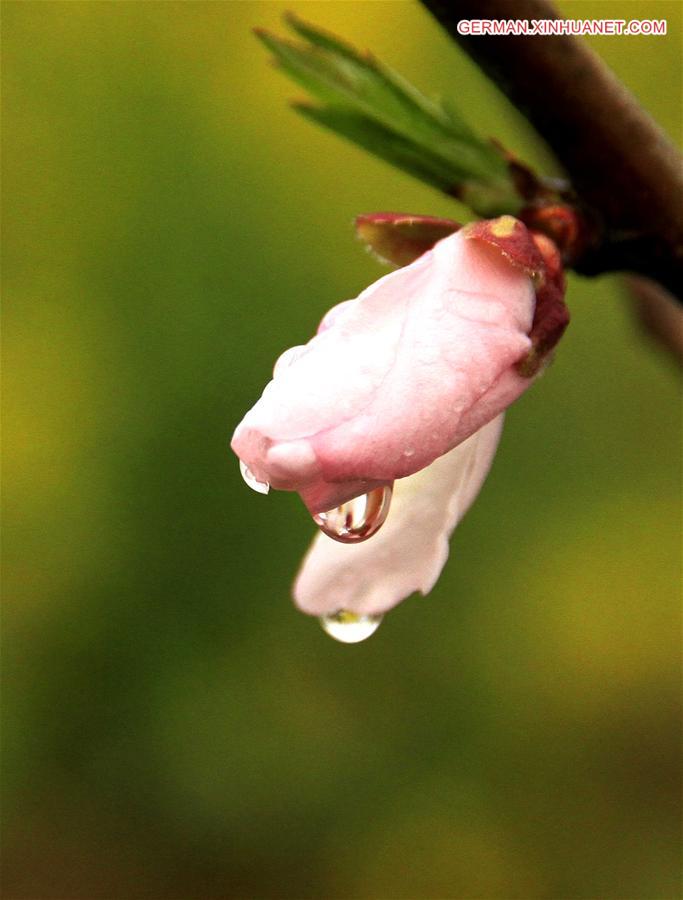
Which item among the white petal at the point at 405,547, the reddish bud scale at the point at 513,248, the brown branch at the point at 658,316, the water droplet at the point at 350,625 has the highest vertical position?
the brown branch at the point at 658,316

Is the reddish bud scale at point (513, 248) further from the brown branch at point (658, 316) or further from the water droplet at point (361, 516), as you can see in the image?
the brown branch at point (658, 316)

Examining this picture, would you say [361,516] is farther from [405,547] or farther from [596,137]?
[596,137]

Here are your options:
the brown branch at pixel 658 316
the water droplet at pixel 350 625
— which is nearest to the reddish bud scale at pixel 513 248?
the water droplet at pixel 350 625

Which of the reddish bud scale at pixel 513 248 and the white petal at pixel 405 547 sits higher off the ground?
the reddish bud scale at pixel 513 248

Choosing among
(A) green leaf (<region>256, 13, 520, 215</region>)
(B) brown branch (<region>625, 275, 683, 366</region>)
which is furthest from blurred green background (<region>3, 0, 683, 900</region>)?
(A) green leaf (<region>256, 13, 520, 215</region>)

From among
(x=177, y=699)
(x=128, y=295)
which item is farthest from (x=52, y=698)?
(x=128, y=295)

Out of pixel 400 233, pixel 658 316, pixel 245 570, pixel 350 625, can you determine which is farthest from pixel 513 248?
pixel 245 570
